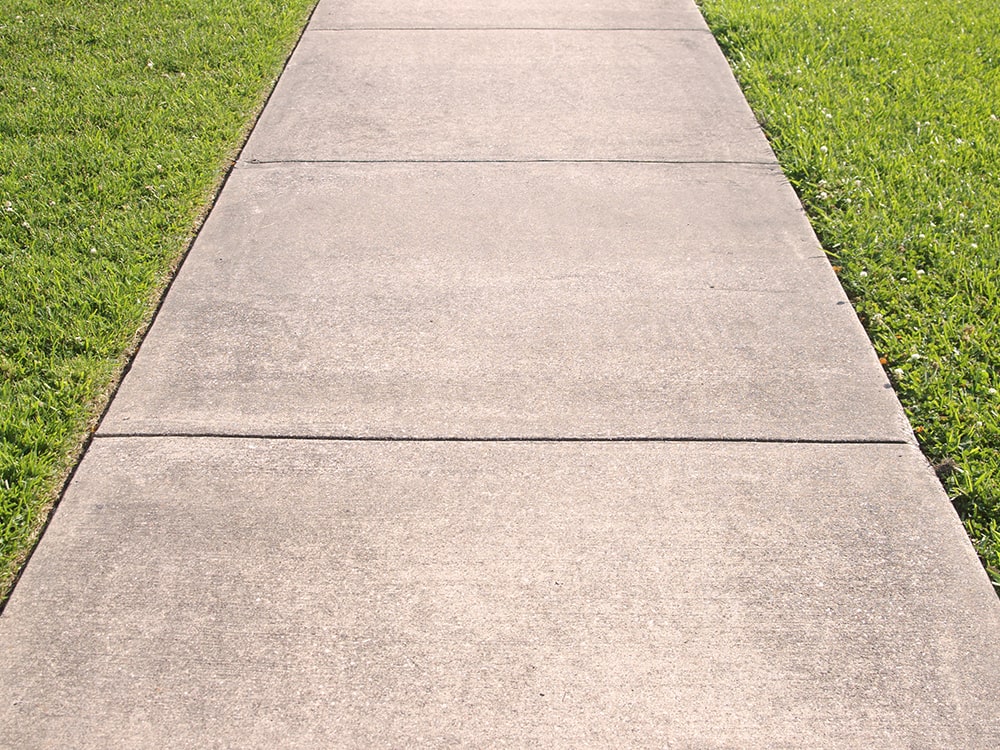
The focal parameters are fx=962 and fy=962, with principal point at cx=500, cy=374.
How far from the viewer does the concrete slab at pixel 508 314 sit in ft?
11.6

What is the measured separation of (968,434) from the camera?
136 inches

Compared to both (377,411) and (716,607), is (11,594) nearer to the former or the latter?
(377,411)

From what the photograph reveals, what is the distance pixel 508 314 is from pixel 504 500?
111 centimetres

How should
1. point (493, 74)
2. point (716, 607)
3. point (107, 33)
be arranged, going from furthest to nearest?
point (107, 33)
point (493, 74)
point (716, 607)

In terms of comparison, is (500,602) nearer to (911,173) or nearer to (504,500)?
(504,500)

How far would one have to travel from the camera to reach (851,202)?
15.9 ft

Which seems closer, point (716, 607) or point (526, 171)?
point (716, 607)

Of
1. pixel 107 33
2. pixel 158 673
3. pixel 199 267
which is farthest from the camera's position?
pixel 107 33

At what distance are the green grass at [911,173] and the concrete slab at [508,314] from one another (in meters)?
0.18

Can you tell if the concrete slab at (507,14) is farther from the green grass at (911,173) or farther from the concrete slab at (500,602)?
the concrete slab at (500,602)

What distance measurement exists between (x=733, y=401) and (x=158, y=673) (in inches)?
84.9

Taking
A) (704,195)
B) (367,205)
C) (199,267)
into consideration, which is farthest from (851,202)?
(199,267)

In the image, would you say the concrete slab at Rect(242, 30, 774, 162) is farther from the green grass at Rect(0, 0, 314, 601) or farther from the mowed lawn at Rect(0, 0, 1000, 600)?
the green grass at Rect(0, 0, 314, 601)

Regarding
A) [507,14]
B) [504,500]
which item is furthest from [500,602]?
[507,14]
